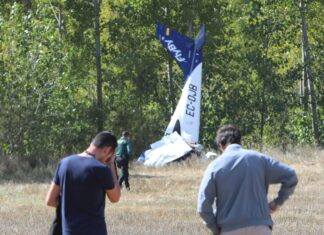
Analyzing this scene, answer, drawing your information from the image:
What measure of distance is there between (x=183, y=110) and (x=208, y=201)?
24.6 m

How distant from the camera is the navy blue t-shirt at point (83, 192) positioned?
23.6ft

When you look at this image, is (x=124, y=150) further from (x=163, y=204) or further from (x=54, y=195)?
(x=54, y=195)

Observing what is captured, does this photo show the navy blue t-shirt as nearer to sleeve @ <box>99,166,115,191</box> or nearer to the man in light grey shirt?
sleeve @ <box>99,166,115,191</box>

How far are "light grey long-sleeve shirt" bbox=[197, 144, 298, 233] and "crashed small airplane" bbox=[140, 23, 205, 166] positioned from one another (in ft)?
71.3

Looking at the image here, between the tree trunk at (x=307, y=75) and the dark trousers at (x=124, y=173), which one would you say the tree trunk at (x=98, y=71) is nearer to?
the tree trunk at (x=307, y=75)

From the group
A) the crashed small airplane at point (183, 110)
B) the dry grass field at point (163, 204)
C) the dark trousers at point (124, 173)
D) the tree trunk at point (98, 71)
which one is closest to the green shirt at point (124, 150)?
the dark trousers at point (124, 173)

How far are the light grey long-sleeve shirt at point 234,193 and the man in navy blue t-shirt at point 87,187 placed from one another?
0.84m

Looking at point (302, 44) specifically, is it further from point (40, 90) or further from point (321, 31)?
point (40, 90)

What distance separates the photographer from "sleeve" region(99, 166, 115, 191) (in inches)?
284

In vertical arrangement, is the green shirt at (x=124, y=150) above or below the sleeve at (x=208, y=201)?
below

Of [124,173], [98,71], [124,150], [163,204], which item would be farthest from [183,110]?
[163,204]

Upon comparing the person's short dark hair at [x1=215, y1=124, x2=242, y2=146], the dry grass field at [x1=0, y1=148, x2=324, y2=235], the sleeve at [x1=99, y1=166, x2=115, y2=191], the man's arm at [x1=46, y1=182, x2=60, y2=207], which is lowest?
the dry grass field at [x1=0, y1=148, x2=324, y2=235]

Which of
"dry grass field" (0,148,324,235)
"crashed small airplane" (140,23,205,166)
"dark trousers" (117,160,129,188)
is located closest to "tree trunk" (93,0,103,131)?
"crashed small airplane" (140,23,205,166)

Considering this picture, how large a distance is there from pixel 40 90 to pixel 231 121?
30.9ft
